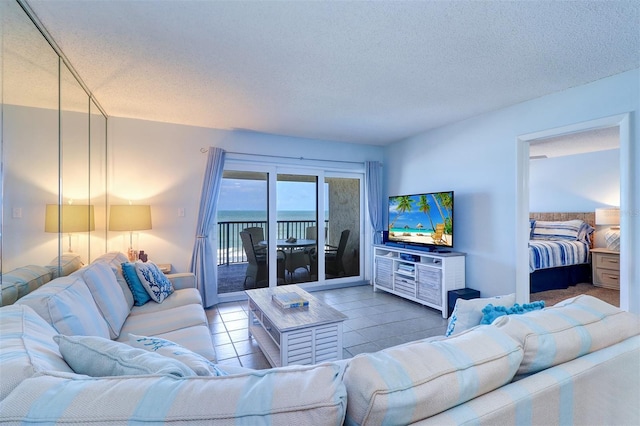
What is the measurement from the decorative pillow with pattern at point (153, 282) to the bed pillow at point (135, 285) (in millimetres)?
27

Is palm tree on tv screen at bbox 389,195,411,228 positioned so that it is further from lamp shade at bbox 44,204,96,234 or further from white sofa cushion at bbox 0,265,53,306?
white sofa cushion at bbox 0,265,53,306

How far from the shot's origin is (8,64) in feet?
5.07

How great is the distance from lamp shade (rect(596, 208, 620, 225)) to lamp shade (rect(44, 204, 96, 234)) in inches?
282

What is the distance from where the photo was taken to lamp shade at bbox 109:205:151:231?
10.9ft

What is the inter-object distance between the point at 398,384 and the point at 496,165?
11.6ft

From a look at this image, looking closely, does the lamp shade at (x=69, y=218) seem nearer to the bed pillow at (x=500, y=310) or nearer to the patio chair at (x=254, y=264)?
the patio chair at (x=254, y=264)

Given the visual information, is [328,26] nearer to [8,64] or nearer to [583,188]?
[8,64]

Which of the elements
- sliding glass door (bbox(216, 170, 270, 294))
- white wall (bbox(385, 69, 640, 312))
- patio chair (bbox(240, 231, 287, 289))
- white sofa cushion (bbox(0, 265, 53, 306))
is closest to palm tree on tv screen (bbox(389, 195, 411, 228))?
white wall (bbox(385, 69, 640, 312))

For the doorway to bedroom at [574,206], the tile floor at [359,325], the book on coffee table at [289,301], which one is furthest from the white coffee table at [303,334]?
the doorway to bedroom at [574,206]

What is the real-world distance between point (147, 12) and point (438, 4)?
176 centimetres

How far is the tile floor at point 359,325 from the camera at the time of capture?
2.67 meters

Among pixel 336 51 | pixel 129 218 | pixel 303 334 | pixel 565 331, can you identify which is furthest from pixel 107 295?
pixel 565 331

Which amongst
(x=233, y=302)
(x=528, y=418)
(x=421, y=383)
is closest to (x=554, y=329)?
(x=528, y=418)

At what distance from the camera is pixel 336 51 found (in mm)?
2186
